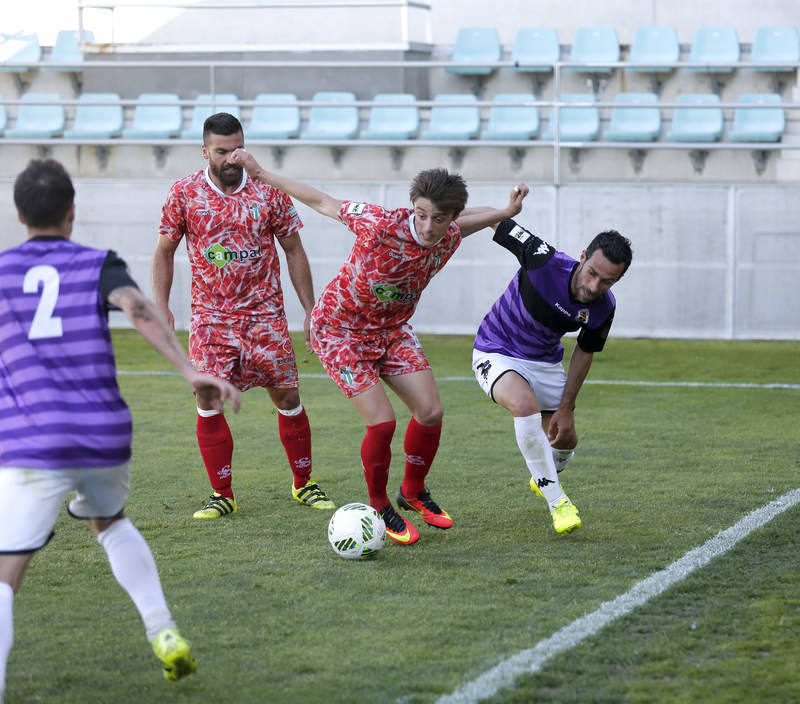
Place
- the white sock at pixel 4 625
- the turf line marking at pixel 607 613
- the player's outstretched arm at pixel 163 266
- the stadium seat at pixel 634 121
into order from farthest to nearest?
the stadium seat at pixel 634 121, the player's outstretched arm at pixel 163 266, the turf line marking at pixel 607 613, the white sock at pixel 4 625

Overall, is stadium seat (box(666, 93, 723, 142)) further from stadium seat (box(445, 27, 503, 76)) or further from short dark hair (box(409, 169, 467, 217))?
A: short dark hair (box(409, 169, 467, 217))

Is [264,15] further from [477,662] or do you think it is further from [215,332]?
[477,662]

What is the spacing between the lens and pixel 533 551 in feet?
16.8

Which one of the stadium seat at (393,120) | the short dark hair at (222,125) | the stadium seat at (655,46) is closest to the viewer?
the short dark hair at (222,125)

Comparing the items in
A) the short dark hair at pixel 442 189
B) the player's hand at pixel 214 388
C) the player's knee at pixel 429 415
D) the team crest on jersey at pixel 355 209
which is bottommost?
the player's knee at pixel 429 415

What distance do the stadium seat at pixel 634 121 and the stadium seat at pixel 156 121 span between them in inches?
247

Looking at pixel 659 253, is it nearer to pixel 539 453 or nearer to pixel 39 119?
pixel 539 453

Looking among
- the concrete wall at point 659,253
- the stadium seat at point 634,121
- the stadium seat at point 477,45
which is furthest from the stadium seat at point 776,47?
the stadium seat at point 477,45

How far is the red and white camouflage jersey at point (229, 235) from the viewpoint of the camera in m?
5.80

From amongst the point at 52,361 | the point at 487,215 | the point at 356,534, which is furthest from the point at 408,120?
the point at 52,361

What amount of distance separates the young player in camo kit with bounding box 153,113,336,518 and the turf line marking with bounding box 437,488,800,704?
1.98 m

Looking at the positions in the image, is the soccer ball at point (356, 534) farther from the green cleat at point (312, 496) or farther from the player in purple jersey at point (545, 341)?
the green cleat at point (312, 496)

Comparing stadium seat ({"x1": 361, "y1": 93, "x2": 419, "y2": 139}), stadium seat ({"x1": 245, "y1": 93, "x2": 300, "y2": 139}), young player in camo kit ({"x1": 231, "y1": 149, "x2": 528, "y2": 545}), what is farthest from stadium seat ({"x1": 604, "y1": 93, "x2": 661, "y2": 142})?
young player in camo kit ({"x1": 231, "y1": 149, "x2": 528, "y2": 545})

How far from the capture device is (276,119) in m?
16.7
